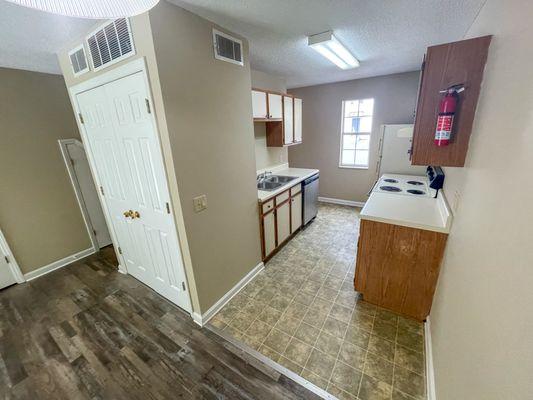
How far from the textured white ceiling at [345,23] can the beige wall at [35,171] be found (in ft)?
8.18

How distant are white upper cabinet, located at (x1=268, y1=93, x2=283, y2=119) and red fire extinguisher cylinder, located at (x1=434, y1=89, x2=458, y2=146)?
2.04 metres

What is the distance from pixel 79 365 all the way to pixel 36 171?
7.88 feet

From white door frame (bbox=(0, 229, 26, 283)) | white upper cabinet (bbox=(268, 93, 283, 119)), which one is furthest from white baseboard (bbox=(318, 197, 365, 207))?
white door frame (bbox=(0, 229, 26, 283))

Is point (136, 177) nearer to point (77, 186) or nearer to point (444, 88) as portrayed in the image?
point (77, 186)

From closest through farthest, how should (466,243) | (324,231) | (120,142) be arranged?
(466,243)
(120,142)
(324,231)

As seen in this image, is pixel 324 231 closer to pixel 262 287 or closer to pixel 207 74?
pixel 262 287

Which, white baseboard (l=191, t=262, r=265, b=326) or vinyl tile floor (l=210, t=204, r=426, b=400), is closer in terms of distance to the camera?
vinyl tile floor (l=210, t=204, r=426, b=400)

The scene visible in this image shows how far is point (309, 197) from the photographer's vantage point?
3.75 metres

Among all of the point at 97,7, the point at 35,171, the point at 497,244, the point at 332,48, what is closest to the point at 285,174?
the point at 332,48

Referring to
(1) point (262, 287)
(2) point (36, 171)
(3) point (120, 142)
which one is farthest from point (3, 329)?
(1) point (262, 287)

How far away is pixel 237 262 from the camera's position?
237 centimetres

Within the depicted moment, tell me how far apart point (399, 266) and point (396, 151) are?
2434 mm

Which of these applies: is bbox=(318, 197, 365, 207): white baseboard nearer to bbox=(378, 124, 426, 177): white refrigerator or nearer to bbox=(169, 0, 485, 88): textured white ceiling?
bbox=(378, 124, 426, 177): white refrigerator

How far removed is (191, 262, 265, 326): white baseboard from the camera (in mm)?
2020
